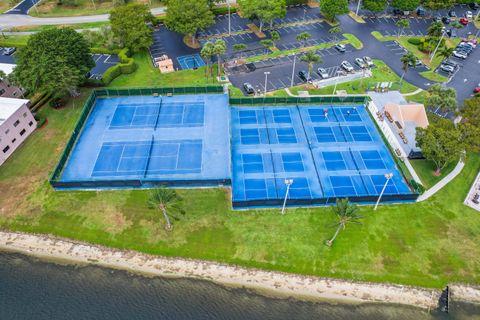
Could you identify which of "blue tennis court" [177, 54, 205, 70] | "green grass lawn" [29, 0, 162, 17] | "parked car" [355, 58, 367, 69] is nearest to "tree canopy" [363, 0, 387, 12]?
"parked car" [355, 58, 367, 69]

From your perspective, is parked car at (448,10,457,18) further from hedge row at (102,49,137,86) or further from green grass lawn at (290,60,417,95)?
hedge row at (102,49,137,86)

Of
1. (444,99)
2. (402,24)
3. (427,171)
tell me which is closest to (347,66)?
(444,99)

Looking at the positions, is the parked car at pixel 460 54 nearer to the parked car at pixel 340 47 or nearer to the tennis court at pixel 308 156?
the parked car at pixel 340 47

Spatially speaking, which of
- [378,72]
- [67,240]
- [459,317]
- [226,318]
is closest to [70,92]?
[67,240]

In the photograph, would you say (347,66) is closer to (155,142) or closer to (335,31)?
(335,31)

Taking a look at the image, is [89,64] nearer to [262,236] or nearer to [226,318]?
[262,236]

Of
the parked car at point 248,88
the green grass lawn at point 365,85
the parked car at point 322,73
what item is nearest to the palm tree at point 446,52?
the green grass lawn at point 365,85
